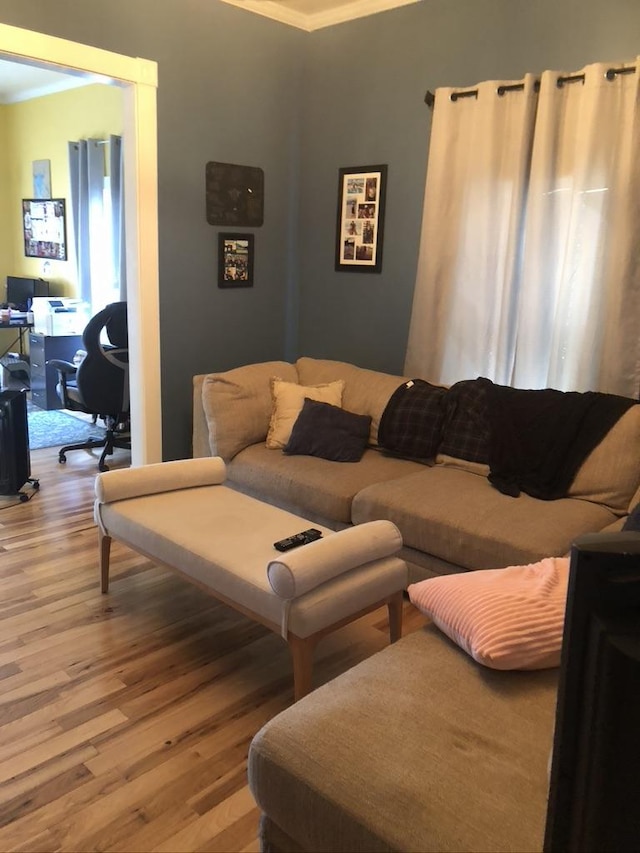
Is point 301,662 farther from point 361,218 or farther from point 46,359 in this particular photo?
point 46,359

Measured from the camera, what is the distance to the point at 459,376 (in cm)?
372

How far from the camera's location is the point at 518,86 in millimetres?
3303

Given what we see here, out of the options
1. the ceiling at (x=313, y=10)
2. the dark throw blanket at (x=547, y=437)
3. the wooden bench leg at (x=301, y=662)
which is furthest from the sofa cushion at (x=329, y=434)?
the ceiling at (x=313, y=10)

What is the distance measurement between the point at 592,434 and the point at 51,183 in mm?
5854

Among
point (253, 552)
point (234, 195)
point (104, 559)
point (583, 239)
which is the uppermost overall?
point (234, 195)

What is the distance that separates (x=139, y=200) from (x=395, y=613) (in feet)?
8.53

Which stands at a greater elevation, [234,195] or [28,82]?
[28,82]

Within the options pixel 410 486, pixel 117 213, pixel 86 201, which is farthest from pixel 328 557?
pixel 86 201

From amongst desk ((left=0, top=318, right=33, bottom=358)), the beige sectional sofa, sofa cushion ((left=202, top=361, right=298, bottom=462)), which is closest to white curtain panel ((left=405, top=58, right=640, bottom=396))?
the beige sectional sofa

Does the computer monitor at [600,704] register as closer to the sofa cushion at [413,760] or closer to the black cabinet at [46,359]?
the sofa cushion at [413,760]

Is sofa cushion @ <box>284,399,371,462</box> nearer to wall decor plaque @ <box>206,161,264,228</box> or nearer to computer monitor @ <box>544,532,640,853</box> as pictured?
wall decor plaque @ <box>206,161,264,228</box>

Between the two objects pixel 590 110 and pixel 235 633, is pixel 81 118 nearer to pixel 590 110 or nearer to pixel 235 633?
pixel 590 110

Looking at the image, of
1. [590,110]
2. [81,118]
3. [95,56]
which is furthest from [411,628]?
[81,118]

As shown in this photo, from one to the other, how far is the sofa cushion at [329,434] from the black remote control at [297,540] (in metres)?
0.95
